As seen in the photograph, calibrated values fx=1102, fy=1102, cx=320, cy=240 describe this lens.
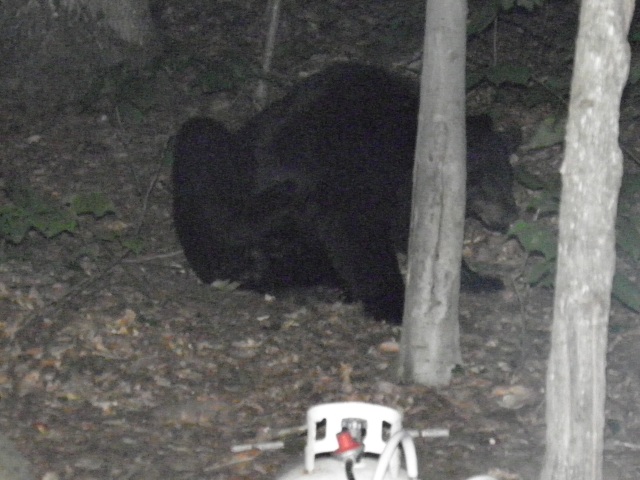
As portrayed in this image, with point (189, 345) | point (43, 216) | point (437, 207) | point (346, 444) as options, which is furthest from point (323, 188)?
point (346, 444)

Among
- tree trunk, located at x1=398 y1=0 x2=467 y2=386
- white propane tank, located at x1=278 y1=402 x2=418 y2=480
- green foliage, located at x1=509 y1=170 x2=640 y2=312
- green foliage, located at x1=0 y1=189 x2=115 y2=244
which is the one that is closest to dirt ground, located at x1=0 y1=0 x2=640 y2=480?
tree trunk, located at x1=398 y1=0 x2=467 y2=386

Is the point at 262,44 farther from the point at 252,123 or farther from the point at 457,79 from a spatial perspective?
the point at 457,79

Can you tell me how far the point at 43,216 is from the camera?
6.22 m

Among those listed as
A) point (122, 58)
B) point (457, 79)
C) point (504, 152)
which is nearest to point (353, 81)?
point (504, 152)

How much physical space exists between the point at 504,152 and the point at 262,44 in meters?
3.44

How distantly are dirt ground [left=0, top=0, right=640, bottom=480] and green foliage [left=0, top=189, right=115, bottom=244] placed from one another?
1.09 ft

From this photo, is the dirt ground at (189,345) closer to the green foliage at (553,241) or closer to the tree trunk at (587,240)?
the green foliage at (553,241)

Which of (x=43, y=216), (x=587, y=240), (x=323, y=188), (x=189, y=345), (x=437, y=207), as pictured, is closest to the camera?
(x=587, y=240)

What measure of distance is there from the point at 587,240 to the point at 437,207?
6.09 ft

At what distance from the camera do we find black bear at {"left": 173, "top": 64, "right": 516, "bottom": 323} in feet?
20.6

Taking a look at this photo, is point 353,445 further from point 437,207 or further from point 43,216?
point 43,216

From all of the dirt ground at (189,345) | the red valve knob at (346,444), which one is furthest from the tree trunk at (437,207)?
the red valve knob at (346,444)

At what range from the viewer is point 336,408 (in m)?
3.43

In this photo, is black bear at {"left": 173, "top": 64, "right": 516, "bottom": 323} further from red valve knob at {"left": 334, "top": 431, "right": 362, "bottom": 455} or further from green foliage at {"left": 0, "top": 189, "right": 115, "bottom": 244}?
red valve knob at {"left": 334, "top": 431, "right": 362, "bottom": 455}
